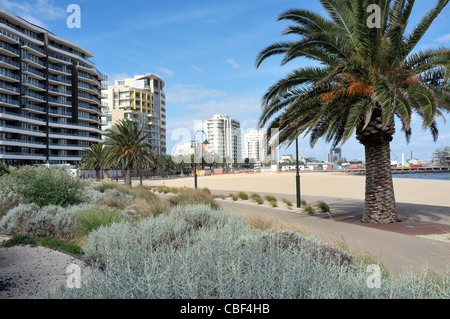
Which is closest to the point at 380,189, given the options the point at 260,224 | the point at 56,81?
the point at 260,224

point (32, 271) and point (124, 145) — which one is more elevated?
point (124, 145)

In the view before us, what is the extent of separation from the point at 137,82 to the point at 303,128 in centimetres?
11471

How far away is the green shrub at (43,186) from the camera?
11148 mm

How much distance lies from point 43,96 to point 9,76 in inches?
362

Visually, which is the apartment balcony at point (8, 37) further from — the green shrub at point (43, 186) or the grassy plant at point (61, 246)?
the grassy plant at point (61, 246)

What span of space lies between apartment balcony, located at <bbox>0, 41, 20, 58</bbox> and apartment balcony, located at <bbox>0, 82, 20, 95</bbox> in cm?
614

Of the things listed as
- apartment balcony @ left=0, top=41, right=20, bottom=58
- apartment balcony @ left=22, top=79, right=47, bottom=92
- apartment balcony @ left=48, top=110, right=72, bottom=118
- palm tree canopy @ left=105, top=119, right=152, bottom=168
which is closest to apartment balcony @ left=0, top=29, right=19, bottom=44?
apartment balcony @ left=0, top=41, right=20, bottom=58

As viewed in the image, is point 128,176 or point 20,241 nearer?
point 20,241

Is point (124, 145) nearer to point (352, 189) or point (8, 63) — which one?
point (352, 189)

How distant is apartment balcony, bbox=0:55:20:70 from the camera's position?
60259 mm

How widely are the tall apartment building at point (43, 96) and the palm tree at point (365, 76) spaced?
60224 millimetres

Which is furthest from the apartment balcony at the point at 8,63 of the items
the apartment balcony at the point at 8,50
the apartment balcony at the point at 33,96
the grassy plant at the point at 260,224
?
the grassy plant at the point at 260,224

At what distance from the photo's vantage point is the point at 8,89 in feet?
200

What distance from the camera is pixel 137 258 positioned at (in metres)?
3.64
